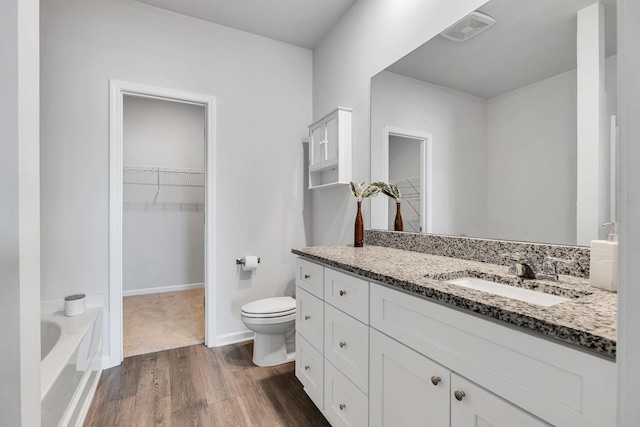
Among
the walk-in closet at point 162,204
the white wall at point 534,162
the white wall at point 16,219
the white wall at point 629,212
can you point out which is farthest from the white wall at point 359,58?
the walk-in closet at point 162,204

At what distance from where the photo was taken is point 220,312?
2609 millimetres

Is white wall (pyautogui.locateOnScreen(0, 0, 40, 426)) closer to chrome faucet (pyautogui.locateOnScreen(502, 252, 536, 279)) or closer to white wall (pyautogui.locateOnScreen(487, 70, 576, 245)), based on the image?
chrome faucet (pyautogui.locateOnScreen(502, 252, 536, 279))

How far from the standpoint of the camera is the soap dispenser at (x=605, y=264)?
0.91 m

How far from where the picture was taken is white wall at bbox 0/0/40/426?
572 mm

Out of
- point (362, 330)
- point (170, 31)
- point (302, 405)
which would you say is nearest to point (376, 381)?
point (362, 330)

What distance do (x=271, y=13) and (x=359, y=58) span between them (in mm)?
821

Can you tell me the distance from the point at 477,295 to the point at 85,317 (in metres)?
2.33

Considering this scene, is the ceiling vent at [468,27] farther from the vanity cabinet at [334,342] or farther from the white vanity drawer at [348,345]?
the white vanity drawer at [348,345]

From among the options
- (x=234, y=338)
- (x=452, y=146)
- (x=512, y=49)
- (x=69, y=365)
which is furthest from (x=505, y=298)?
(x=234, y=338)

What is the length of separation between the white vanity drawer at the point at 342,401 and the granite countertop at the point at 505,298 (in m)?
0.50

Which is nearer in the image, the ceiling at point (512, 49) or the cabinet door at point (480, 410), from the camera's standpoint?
the cabinet door at point (480, 410)

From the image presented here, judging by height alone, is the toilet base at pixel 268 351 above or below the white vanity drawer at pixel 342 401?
below

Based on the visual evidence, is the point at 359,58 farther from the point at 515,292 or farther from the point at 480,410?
the point at 480,410

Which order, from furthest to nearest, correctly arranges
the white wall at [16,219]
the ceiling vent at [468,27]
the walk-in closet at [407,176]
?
the walk-in closet at [407,176] → the ceiling vent at [468,27] → the white wall at [16,219]
